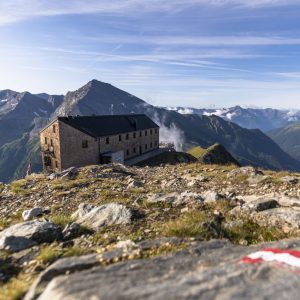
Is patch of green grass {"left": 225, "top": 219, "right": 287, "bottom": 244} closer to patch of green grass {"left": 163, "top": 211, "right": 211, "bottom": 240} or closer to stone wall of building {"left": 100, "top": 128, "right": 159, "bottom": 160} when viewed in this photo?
patch of green grass {"left": 163, "top": 211, "right": 211, "bottom": 240}

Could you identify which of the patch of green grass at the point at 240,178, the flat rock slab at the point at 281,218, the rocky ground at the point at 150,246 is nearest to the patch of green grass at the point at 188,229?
the rocky ground at the point at 150,246

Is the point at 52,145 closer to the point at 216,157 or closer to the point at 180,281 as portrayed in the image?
the point at 216,157

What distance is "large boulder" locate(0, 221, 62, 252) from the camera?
905 cm

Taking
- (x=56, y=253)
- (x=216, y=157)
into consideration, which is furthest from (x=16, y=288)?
(x=216, y=157)

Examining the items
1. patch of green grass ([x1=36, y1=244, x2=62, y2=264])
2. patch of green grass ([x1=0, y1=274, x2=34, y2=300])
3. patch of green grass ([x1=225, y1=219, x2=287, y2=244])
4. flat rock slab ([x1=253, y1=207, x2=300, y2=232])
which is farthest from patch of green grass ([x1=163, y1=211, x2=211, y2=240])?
patch of green grass ([x1=0, y1=274, x2=34, y2=300])

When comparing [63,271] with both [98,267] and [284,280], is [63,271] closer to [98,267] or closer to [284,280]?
[98,267]

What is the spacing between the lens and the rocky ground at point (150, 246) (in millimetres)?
5137

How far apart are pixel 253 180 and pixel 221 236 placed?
12.3 metres

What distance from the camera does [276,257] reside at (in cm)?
625

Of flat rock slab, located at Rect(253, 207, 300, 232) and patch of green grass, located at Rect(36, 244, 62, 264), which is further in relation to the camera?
flat rock slab, located at Rect(253, 207, 300, 232)

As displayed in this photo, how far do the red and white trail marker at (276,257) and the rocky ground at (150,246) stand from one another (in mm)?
225

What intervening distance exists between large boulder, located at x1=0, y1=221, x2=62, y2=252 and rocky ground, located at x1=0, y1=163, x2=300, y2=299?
0.09 ft

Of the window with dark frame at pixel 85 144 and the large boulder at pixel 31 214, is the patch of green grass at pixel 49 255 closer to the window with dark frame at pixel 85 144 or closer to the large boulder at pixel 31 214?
the large boulder at pixel 31 214

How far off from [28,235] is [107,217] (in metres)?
2.64
